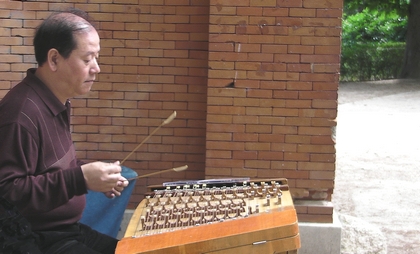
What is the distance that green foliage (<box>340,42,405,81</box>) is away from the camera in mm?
22141

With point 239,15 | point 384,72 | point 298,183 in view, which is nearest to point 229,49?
point 239,15

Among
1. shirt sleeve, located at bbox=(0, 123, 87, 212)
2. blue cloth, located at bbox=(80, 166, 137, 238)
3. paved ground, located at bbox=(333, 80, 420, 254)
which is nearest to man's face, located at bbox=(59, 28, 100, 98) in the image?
shirt sleeve, located at bbox=(0, 123, 87, 212)

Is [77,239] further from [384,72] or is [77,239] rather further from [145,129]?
[384,72]

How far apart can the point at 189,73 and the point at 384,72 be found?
1908 cm

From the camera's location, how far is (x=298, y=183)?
4469 millimetres

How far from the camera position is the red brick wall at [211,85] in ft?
14.3

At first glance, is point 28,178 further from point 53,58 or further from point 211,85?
point 211,85

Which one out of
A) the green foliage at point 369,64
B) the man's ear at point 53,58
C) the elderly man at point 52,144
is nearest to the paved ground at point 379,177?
the elderly man at point 52,144

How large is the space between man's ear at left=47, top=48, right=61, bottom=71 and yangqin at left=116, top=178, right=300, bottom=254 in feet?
2.54

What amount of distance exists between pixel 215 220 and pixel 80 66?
0.90 metres

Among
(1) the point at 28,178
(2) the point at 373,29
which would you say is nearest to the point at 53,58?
(1) the point at 28,178

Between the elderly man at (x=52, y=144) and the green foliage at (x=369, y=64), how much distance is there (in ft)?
66.7

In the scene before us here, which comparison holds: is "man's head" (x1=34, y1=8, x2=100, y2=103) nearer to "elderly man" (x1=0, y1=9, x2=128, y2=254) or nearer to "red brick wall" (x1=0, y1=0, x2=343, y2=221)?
"elderly man" (x1=0, y1=9, x2=128, y2=254)

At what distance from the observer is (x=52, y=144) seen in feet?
8.20
